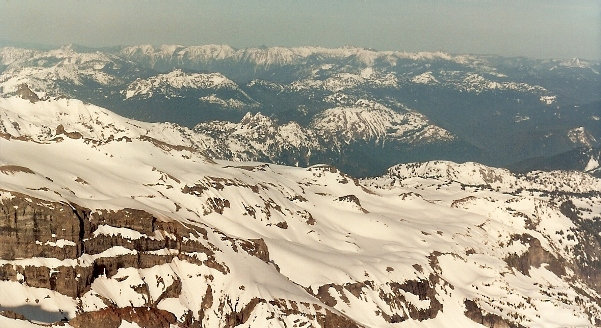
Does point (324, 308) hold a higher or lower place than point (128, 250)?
lower

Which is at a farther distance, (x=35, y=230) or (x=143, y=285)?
(x=143, y=285)

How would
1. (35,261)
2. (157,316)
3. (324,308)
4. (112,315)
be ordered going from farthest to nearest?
(324,308), (35,261), (157,316), (112,315)

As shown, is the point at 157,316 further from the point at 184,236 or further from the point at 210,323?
the point at 184,236

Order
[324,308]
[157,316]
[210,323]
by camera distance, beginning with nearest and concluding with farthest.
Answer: [157,316], [210,323], [324,308]

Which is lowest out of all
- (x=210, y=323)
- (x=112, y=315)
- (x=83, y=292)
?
(x=210, y=323)

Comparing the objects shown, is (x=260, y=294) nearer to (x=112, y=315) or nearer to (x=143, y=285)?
(x=143, y=285)

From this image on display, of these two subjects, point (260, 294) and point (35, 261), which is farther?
point (260, 294)

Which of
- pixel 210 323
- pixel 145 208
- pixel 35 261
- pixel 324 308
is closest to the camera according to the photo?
pixel 35 261

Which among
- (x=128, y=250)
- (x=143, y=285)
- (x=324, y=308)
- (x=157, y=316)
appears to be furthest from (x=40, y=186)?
(x=324, y=308)

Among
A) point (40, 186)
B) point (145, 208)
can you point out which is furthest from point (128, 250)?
point (40, 186)
